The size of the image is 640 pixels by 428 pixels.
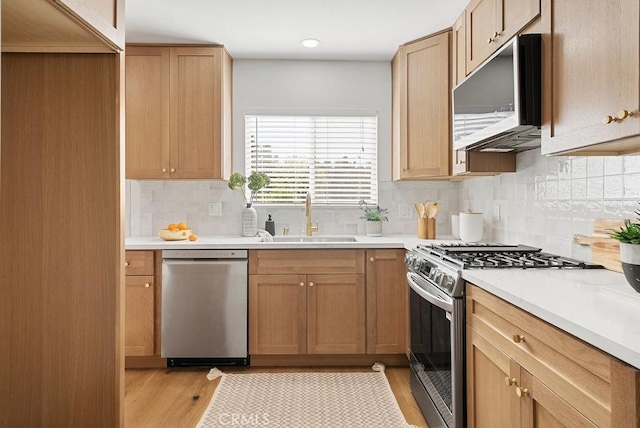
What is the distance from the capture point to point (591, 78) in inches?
53.1

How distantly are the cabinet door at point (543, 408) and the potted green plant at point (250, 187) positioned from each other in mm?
2441

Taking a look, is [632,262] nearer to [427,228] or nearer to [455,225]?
[427,228]

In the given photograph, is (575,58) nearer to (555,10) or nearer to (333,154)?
(555,10)

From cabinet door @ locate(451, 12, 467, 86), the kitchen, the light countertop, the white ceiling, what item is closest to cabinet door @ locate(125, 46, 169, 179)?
the white ceiling

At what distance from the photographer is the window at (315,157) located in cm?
364

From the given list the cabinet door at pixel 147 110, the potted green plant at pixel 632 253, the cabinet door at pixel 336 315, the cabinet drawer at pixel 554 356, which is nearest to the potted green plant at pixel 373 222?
the cabinet door at pixel 336 315

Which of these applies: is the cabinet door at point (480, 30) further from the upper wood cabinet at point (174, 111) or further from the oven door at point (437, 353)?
the upper wood cabinet at point (174, 111)

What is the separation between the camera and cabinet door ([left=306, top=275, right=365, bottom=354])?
299 centimetres

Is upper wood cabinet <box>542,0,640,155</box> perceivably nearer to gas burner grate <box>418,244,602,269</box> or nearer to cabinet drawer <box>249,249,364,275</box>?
gas burner grate <box>418,244,602,269</box>

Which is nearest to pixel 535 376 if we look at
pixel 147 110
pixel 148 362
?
pixel 148 362

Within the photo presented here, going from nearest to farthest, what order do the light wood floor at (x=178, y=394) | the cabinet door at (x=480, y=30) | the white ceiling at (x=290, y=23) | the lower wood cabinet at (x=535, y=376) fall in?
the lower wood cabinet at (x=535, y=376) < the cabinet door at (x=480, y=30) < the light wood floor at (x=178, y=394) < the white ceiling at (x=290, y=23)

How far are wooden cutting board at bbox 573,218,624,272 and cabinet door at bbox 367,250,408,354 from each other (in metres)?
1.29

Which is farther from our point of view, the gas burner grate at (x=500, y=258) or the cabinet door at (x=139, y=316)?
the cabinet door at (x=139, y=316)

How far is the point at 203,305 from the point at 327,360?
95cm
